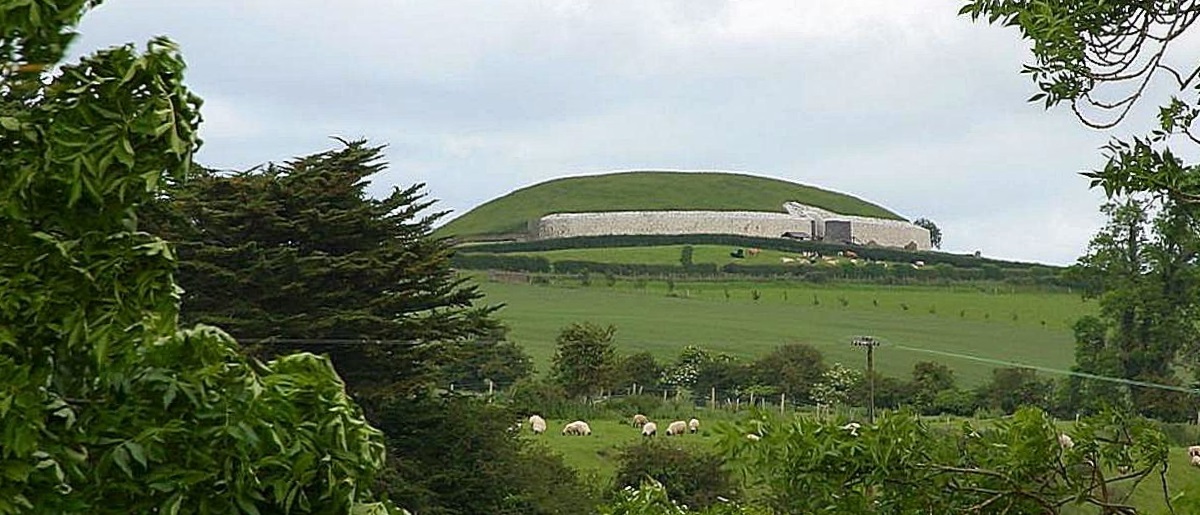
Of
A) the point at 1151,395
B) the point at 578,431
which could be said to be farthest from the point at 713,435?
the point at 578,431

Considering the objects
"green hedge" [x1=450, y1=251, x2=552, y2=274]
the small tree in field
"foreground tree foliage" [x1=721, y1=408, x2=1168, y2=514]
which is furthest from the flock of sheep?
"foreground tree foliage" [x1=721, y1=408, x2=1168, y2=514]

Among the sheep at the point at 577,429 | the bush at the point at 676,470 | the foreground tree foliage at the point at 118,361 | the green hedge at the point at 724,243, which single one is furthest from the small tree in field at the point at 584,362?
the foreground tree foliage at the point at 118,361

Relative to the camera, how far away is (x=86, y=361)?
6.50 ft

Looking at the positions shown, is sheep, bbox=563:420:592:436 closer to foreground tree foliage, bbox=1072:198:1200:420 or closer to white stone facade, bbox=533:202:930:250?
foreground tree foliage, bbox=1072:198:1200:420

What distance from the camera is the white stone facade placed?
54562 mm

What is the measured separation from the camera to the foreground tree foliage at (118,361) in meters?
1.90

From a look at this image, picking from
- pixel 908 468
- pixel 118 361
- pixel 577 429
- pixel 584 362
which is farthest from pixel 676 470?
pixel 118 361

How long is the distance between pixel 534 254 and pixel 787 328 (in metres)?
11.7

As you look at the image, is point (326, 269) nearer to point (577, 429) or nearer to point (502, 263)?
point (577, 429)

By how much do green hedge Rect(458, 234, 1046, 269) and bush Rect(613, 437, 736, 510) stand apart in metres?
18.0

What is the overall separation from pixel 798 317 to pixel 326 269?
55.1 ft

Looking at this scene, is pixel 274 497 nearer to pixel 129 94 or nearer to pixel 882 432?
pixel 129 94

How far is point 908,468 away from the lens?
11.7 ft

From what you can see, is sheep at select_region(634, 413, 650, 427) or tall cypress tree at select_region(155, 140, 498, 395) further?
sheep at select_region(634, 413, 650, 427)
